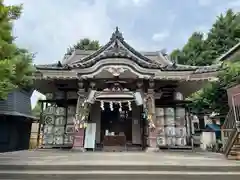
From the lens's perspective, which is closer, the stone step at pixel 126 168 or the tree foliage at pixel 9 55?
the tree foliage at pixel 9 55

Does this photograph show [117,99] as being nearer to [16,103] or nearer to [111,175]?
[111,175]

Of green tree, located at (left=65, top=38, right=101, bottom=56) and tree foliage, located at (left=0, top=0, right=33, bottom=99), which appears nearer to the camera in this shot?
tree foliage, located at (left=0, top=0, right=33, bottom=99)

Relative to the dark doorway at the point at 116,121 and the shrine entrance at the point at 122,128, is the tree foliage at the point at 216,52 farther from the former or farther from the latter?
the dark doorway at the point at 116,121

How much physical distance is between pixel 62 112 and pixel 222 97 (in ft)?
27.6

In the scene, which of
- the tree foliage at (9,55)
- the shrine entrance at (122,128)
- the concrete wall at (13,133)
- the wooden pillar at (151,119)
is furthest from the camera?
the concrete wall at (13,133)

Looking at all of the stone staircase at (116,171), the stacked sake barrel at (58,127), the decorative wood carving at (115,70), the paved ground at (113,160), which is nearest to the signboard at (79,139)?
the stacked sake barrel at (58,127)

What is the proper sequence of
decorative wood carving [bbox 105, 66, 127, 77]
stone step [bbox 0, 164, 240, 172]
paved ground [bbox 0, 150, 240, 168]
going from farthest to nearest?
1. decorative wood carving [bbox 105, 66, 127, 77]
2. paved ground [bbox 0, 150, 240, 168]
3. stone step [bbox 0, 164, 240, 172]

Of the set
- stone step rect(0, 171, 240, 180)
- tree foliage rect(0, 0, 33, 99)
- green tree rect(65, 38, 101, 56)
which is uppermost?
green tree rect(65, 38, 101, 56)

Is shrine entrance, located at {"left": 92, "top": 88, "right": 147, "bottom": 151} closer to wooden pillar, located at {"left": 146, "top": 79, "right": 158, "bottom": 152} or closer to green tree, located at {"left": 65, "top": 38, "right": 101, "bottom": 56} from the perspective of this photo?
wooden pillar, located at {"left": 146, "top": 79, "right": 158, "bottom": 152}

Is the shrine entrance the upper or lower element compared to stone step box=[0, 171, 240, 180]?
upper

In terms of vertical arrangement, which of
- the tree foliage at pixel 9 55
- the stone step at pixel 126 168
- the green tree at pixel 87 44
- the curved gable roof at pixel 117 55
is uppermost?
the green tree at pixel 87 44

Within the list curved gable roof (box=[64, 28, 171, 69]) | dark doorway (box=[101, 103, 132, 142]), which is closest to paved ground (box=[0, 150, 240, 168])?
curved gable roof (box=[64, 28, 171, 69])

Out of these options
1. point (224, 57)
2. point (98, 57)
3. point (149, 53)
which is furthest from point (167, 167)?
point (149, 53)

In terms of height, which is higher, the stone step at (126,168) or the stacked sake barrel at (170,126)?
the stacked sake barrel at (170,126)
